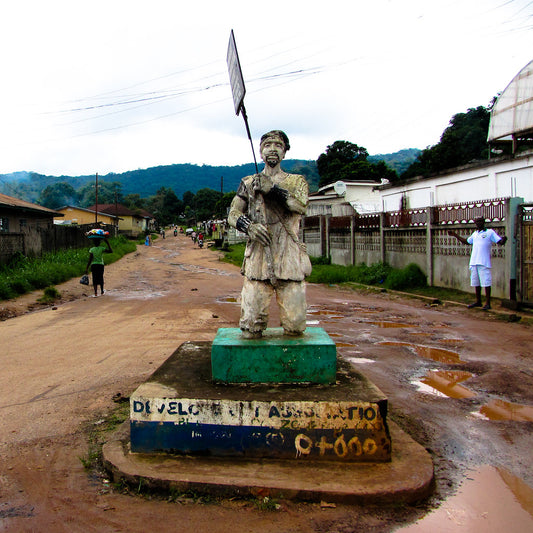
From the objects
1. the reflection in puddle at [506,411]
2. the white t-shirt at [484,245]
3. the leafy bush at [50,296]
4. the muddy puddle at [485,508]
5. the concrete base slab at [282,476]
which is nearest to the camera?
the muddy puddle at [485,508]

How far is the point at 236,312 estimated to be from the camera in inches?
388

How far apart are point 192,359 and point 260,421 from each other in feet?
4.50

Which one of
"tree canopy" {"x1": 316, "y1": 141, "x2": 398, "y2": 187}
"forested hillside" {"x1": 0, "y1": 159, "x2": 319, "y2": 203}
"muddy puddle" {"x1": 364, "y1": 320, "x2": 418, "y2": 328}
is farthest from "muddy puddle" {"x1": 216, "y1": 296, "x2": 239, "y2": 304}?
"forested hillside" {"x1": 0, "y1": 159, "x2": 319, "y2": 203}

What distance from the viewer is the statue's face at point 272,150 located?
155 inches

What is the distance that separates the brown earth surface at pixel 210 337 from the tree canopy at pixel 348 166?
33.5 meters

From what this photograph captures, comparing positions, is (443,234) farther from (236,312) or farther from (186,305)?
(186,305)

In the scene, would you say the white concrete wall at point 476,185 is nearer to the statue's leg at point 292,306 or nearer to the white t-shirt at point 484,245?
the white t-shirt at point 484,245

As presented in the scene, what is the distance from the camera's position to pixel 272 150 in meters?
3.94

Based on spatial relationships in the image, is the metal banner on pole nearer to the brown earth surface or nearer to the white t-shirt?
the brown earth surface

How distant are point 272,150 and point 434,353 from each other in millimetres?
3936

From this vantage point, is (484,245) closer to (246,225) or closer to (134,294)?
(246,225)

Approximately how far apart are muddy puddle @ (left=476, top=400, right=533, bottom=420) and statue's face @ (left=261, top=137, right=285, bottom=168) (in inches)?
114

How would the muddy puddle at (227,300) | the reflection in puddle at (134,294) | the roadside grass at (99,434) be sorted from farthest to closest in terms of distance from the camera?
1. the reflection in puddle at (134,294)
2. the muddy puddle at (227,300)
3. the roadside grass at (99,434)

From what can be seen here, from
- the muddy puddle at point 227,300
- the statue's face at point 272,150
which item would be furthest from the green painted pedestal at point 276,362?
the muddy puddle at point 227,300
